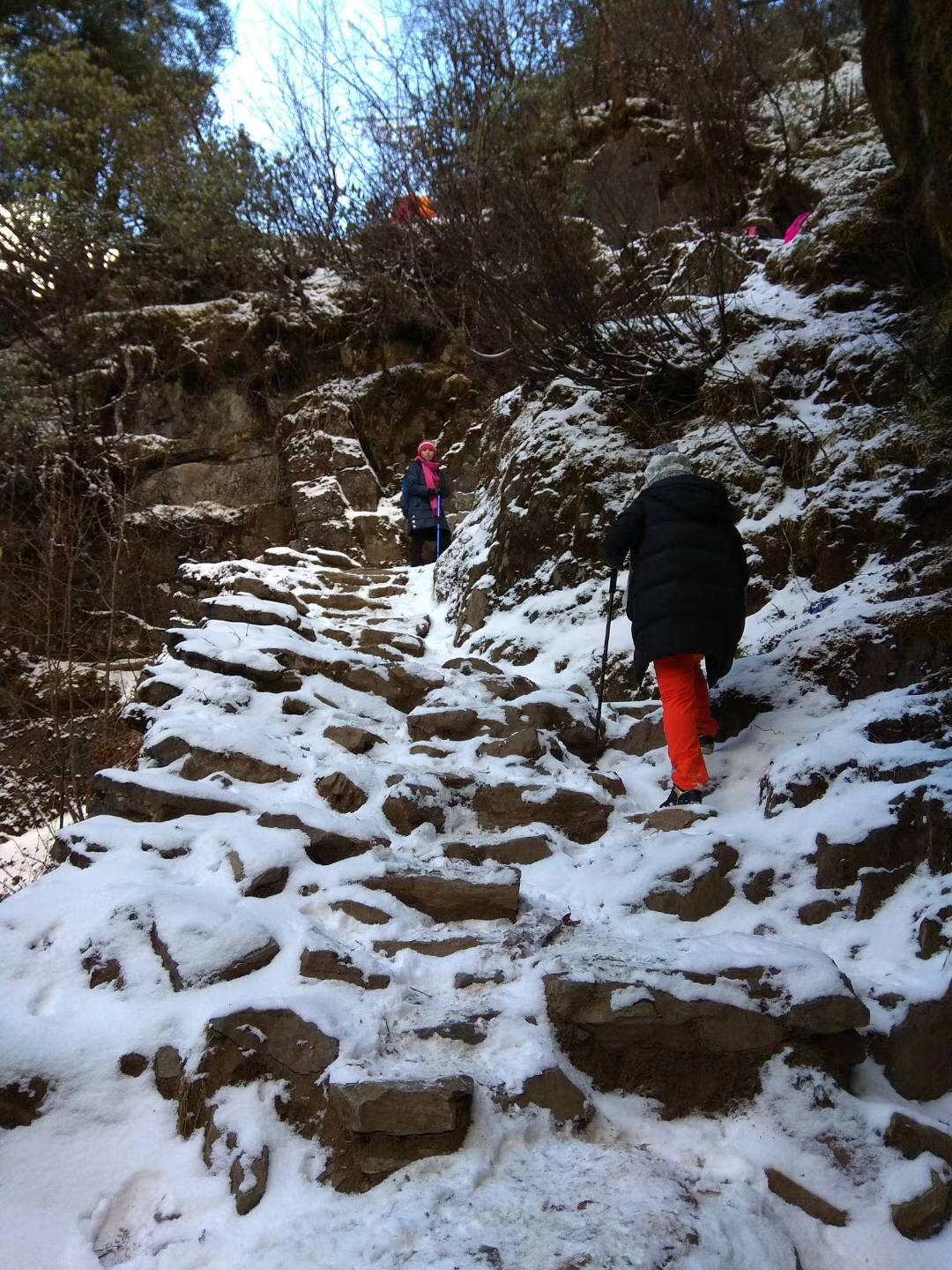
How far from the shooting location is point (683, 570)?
429 cm

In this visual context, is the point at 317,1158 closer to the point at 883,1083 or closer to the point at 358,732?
the point at 883,1083

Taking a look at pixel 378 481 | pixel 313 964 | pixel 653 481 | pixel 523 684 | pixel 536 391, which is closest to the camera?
pixel 313 964

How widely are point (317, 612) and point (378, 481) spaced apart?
4.50 metres

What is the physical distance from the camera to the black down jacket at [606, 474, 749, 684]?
4184 millimetres

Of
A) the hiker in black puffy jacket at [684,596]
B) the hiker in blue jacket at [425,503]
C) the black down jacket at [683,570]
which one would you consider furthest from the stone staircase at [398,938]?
the hiker in blue jacket at [425,503]

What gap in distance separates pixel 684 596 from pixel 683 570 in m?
0.16

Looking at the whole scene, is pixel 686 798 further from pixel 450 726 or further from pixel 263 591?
pixel 263 591

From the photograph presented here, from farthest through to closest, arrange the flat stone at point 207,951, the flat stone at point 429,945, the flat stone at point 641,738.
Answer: the flat stone at point 641,738 < the flat stone at point 429,945 < the flat stone at point 207,951

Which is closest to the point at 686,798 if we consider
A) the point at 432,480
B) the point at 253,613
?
the point at 253,613

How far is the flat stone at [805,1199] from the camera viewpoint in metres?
1.99

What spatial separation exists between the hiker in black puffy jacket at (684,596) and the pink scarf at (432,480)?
6.01 m

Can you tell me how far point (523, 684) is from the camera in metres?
5.76

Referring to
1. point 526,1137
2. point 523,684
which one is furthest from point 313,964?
point 523,684

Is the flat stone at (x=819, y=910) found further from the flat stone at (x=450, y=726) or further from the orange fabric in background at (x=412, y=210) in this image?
the orange fabric in background at (x=412, y=210)
